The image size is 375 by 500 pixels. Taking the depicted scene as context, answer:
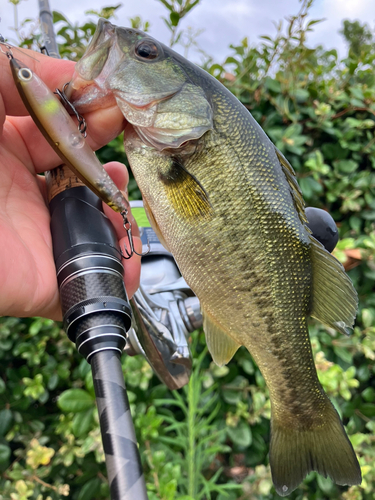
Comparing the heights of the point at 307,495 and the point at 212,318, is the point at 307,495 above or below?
below

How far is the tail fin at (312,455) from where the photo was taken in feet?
2.35

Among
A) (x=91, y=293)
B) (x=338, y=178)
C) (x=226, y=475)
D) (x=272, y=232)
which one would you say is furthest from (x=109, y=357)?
(x=338, y=178)

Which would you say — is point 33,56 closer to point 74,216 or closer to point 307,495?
point 74,216

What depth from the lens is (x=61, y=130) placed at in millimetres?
522

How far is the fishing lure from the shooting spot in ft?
1.60

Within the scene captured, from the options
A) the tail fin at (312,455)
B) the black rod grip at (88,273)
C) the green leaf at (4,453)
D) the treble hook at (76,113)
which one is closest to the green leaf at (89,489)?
the green leaf at (4,453)

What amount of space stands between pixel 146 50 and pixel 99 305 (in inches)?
18.9

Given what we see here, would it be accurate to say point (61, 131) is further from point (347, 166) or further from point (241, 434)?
point (347, 166)

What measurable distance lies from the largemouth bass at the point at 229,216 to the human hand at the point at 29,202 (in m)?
0.07

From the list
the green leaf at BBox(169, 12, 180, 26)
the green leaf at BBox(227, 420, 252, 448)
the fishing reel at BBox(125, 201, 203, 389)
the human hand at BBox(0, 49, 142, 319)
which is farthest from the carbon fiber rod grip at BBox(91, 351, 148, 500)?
the green leaf at BBox(169, 12, 180, 26)

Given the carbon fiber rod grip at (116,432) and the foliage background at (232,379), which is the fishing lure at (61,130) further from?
the foliage background at (232,379)

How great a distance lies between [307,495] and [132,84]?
1.74 metres

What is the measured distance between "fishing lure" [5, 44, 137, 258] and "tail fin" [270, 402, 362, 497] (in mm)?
606

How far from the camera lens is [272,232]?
2.26 feet
